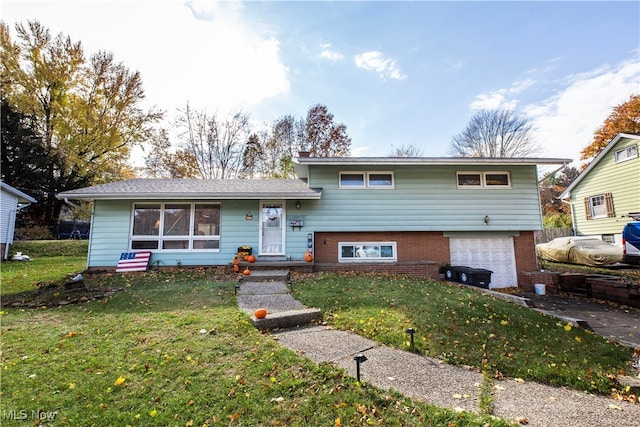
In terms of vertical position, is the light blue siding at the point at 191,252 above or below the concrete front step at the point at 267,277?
above

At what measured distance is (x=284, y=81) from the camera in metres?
13.9

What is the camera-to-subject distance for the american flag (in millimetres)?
9688

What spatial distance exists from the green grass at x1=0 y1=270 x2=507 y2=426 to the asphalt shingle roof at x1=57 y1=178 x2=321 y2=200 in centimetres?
529

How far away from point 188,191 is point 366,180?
644cm

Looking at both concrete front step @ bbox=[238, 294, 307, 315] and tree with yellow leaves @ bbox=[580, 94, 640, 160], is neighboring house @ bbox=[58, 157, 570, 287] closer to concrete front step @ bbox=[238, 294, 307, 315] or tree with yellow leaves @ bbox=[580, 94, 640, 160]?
concrete front step @ bbox=[238, 294, 307, 315]

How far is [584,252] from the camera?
14.1 metres

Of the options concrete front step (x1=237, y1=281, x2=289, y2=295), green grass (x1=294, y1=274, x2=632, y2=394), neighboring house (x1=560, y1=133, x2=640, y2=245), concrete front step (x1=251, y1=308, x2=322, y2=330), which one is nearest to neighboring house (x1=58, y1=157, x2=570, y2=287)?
concrete front step (x1=237, y1=281, x2=289, y2=295)

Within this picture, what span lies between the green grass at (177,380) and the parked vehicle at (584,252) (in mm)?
15051

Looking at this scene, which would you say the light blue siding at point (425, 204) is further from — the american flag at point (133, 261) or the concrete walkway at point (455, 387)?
the concrete walkway at point (455, 387)

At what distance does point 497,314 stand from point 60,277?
11822 millimetres

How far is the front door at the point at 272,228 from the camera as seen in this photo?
413 inches

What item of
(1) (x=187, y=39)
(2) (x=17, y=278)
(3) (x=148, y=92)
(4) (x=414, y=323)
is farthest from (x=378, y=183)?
(3) (x=148, y=92)

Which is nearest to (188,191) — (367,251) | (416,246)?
(367,251)

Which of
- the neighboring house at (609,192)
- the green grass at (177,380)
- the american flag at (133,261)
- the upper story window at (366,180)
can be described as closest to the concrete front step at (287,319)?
the green grass at (177,380)
